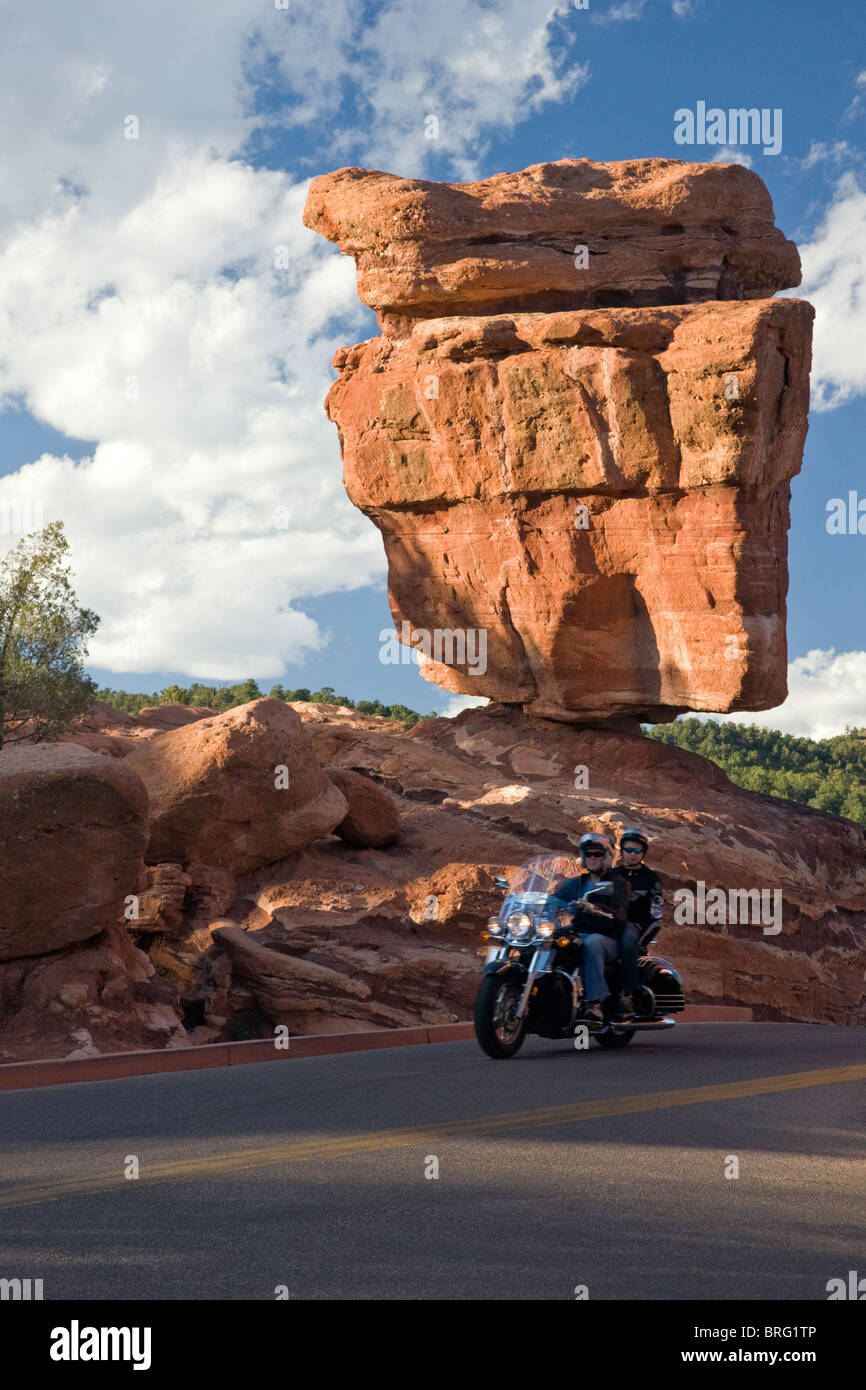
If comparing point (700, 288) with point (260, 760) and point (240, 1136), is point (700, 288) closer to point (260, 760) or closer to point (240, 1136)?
point (260, 760)

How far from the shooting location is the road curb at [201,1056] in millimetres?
11820

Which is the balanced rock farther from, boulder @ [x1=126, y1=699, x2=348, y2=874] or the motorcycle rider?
the motorcycle rider

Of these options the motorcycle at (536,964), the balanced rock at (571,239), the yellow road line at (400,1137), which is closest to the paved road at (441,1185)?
the yellow road line at (400,1137)

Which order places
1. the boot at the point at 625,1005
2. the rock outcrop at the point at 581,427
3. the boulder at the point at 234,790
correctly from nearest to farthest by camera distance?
1. the boot at the point at 625,1005
2. the boulder at the point at 234,790
3. the rock outcrop at the point at 581,427

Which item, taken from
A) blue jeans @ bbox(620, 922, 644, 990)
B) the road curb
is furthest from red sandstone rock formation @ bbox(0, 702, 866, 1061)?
blue jeans @ bbox(620, 922, 644, 990)

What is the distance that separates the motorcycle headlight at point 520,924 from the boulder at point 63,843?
214 inches

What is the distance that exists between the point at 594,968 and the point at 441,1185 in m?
5.78

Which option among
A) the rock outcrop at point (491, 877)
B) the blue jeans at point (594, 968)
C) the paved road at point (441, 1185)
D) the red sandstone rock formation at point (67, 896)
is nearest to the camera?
the paved road at point (441, 1185)

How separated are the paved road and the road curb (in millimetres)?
776

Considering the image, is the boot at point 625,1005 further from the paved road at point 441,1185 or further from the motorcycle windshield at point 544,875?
the paved road at point 441,1185

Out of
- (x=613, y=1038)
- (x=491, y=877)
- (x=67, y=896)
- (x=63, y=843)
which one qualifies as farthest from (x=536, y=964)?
(x=491, y=877)

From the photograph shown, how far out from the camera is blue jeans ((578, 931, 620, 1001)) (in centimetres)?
1225

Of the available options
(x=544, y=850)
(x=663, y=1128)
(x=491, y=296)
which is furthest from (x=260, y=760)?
(x=491, y=296)

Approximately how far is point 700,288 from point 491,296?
14.6ft
